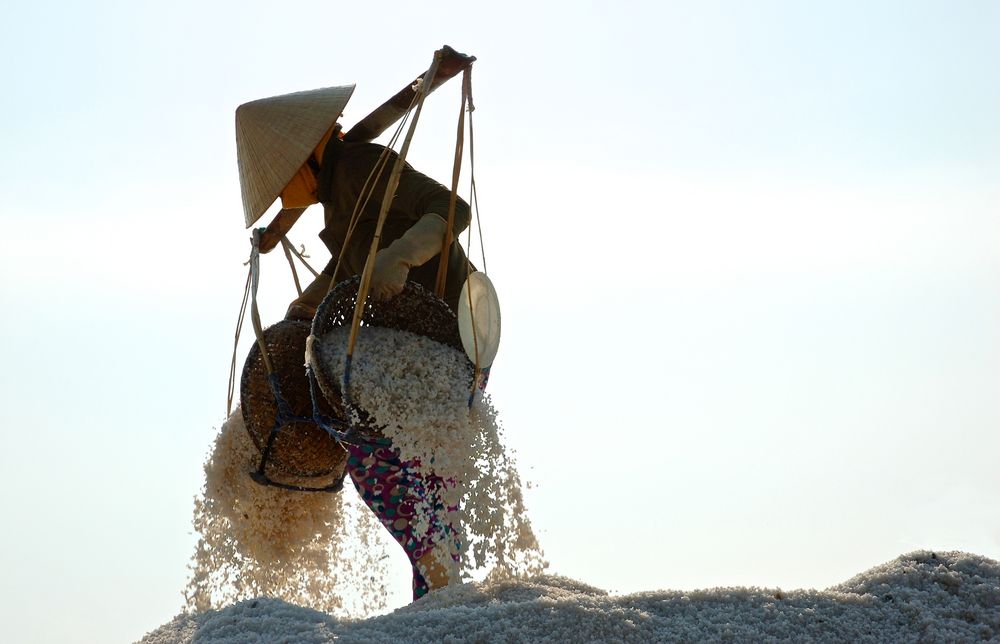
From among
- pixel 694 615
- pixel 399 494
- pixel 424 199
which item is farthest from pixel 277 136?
pixel 694 615

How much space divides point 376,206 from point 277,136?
32 centimetres

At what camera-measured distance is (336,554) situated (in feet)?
10.6

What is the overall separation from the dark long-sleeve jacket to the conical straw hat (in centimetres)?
12

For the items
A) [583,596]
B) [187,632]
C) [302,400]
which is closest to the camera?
[583,596]

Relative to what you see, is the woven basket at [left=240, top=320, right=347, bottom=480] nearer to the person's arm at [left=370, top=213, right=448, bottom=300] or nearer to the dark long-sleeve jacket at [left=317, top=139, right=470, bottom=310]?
the dark long-sleeve jacket at [left=317, top=139, right=470, bottom=310]

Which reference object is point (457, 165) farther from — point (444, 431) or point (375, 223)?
point (444, 431)

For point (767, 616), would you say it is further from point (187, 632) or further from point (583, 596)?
point (187, 632)

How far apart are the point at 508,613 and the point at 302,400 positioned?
44.6 inches

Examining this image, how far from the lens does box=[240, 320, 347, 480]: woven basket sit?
3055 millimetres

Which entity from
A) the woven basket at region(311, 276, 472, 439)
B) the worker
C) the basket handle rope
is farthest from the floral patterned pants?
the basket handle rope

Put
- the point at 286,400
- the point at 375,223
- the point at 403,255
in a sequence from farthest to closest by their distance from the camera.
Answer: the point at 286,400, the point at 375,223, the point at 403,255

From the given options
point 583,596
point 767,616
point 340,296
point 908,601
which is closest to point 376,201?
point 340,296

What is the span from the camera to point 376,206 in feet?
9.36

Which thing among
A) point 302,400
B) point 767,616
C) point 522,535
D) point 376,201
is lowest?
point 767,616
